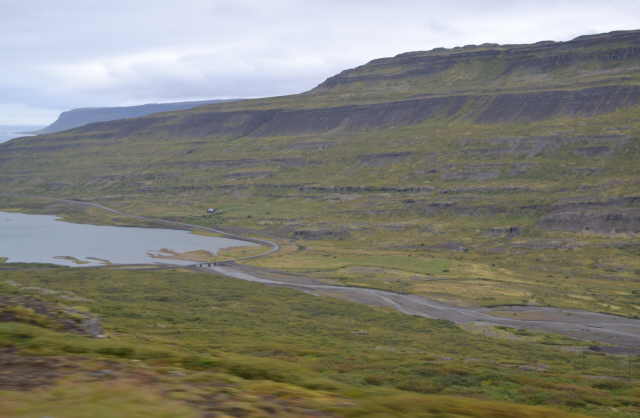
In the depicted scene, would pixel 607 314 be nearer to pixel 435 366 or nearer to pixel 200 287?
pixel 435 366

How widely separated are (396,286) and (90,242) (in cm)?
7899

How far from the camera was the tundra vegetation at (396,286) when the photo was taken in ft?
66.7

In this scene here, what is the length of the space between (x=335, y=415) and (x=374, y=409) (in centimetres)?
135

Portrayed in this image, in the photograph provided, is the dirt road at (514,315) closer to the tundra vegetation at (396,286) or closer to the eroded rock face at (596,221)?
the tundra vegetation at (396,286)

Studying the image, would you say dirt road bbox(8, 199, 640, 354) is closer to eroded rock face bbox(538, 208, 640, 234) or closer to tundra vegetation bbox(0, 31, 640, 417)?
tundra vegetation bbox(0, 31, 640, 417)

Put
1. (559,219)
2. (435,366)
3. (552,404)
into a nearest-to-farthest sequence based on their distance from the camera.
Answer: (552,404) < (435,366) < (559,219)

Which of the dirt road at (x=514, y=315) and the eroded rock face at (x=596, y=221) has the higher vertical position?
the eroded rock face at (x=596, y=221)

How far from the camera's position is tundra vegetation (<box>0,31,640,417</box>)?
→ 2034cm

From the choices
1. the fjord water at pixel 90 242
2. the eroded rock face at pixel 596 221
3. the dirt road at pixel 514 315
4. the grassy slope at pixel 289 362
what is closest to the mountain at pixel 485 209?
the eroded rock face at pixel 596 221

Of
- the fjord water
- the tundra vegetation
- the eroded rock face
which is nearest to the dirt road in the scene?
the tundra vegetation

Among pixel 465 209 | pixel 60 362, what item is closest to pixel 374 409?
pixel 60 362

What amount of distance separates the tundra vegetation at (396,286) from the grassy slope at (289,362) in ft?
0.46

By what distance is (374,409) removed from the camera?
1725 cm

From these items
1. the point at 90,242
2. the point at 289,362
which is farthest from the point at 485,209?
the point at 289,362
